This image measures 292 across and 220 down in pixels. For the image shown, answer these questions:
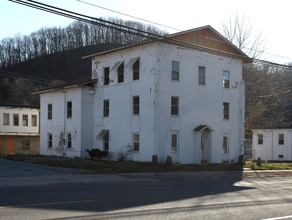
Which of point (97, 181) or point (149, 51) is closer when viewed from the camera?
point (97, 181)

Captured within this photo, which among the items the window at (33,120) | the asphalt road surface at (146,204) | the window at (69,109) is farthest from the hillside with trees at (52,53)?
the asphalt road surface at (146,204)

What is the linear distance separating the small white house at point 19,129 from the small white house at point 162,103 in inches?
767

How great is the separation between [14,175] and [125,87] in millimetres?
13401

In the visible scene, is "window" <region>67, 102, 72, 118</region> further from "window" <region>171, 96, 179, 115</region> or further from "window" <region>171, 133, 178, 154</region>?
"window" <region>171, 133, 178, 154</region>

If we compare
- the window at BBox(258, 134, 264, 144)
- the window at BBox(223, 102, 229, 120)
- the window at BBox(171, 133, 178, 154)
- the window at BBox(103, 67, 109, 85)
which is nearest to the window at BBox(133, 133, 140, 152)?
the window at BBox(171, 133, 178, 154)

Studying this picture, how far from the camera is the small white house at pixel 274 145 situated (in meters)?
49.2

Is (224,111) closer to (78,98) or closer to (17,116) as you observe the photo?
(78,98)

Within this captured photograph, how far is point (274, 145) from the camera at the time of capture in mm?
50188

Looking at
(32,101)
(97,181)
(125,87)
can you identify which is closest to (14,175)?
(97,181)

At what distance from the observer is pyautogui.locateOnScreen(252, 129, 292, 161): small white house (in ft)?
161

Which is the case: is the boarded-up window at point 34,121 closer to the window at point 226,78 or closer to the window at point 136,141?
the window at point 136,141

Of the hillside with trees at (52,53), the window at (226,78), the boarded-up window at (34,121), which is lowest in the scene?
the boarded-up window at (34,121)

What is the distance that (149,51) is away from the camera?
92.1 ft

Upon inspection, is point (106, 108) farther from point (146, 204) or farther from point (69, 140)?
point (146, 204)
